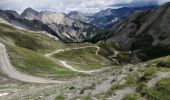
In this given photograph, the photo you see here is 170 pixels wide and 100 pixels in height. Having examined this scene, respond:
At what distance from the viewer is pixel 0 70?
119 meters

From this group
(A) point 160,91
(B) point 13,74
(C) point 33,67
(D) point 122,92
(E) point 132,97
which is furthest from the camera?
(C) point 33,67

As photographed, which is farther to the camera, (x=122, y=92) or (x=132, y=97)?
(x=122, y=92)

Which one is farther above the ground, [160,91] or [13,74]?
[13,74]

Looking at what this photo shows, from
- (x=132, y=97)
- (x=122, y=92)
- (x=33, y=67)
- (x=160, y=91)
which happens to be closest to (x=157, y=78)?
(x=160, y=91)

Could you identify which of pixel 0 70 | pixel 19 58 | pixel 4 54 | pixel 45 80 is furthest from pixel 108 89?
pixel 4 54

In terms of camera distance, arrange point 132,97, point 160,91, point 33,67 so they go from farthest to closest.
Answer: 1. point 33,67
2. point 132,97
3. point 160,91

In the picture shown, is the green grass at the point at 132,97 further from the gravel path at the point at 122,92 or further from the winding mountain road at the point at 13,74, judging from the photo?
the winding mountain road at the point at 13,74

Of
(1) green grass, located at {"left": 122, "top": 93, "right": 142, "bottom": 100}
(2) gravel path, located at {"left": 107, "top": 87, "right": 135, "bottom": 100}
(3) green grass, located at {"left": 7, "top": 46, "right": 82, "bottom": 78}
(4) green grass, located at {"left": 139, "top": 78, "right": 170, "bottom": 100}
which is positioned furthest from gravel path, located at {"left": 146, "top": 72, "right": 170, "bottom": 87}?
(3) green grass, located at {"left": 7, "top": 46, "right": 82, "bottom": 78}

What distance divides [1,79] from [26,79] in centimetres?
763

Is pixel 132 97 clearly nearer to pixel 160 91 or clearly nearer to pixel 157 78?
pixel 160 91

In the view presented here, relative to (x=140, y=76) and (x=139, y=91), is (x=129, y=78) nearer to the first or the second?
(x=140, y=76)

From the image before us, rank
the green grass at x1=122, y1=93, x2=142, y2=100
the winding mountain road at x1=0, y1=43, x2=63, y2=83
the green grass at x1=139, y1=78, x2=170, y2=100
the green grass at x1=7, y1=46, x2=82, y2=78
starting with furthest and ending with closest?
Result: 1. the green grass at x1=7, y1=46, x2=82, y2=78
2. the winding mountain road at x1=0, y1=43, x2=63, y2=83
3. the green grass at x1=122, y1=93, x2=142, y2=100
4. the green grass at x1=139, y1=78, x2=170, y2=100

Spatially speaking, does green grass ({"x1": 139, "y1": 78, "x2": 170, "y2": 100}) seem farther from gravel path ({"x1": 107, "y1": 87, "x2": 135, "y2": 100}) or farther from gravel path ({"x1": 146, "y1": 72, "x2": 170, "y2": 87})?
gravel path ({"x1": 107, "y1": 87, "x2": 135, "y2": 100})

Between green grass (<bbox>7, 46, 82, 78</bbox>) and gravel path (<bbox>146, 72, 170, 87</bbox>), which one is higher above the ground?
green grass (<bbox>7, 46, 82, 78</bbox>)
